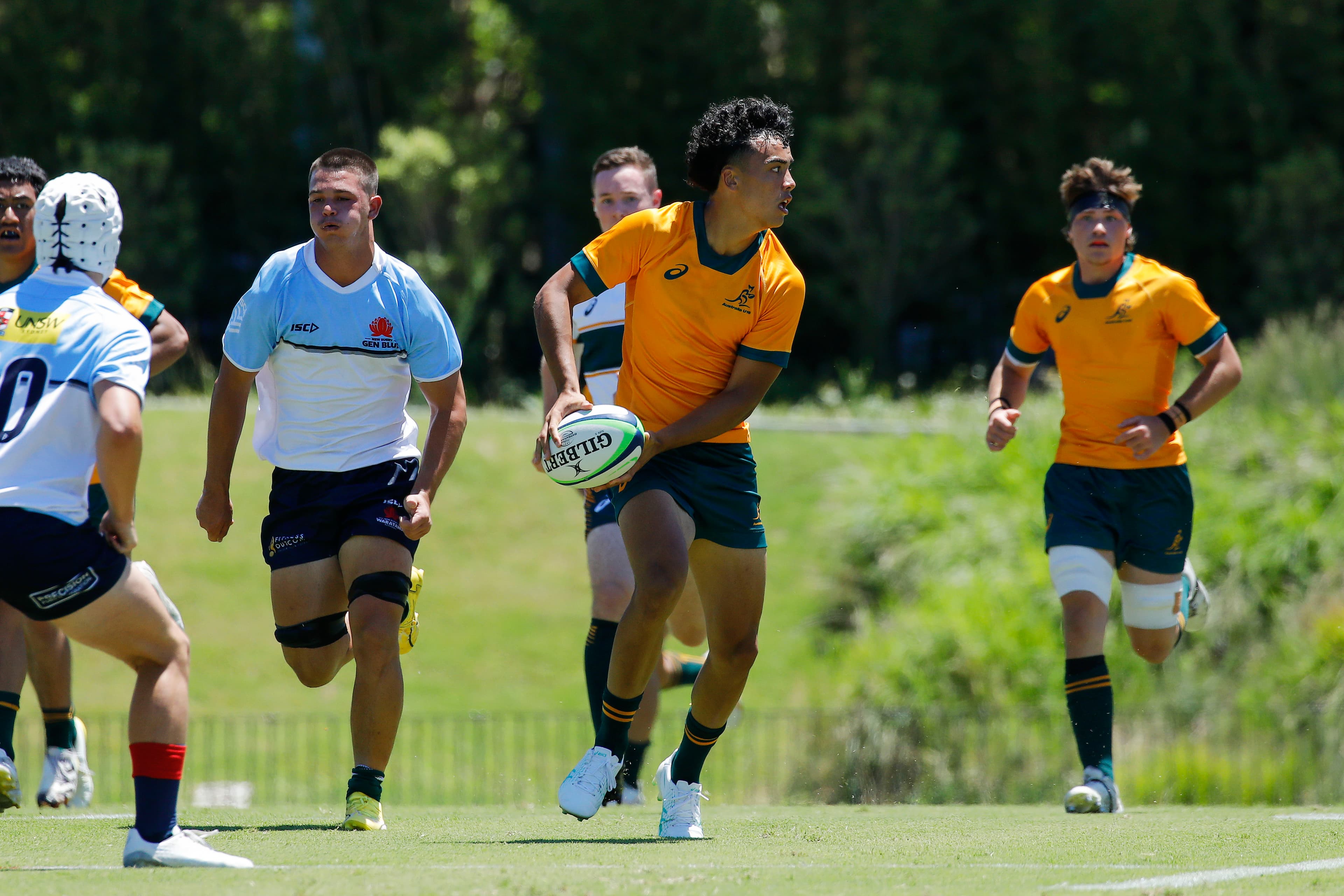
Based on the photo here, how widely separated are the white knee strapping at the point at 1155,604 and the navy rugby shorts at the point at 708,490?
2513 mm

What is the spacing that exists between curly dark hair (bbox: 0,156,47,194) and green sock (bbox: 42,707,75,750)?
2.36 meters

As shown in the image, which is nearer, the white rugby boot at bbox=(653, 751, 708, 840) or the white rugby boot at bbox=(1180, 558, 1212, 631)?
the white rugby boot at bbox=(653, 751, 708, 840)

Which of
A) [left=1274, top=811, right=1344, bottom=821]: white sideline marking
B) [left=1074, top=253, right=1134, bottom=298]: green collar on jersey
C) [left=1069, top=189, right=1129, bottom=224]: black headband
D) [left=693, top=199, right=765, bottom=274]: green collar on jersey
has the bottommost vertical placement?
[left=1274, top=811, right=1344, bottom=821]: white sideline marking

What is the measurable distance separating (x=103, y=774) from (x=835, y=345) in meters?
16.3

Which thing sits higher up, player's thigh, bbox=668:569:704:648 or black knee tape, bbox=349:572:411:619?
black knee tape, bbox=349:572:411:619

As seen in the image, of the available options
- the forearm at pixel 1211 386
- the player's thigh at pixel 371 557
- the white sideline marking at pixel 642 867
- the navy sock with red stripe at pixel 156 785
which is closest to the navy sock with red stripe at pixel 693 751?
the white sideline marking at pixel 642 867

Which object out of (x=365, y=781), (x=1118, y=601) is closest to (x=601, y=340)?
(x=365, y=781)

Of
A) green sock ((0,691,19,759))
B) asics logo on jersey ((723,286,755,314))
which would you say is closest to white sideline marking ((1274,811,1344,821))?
asics logo on jersey ((723,286,755,314))

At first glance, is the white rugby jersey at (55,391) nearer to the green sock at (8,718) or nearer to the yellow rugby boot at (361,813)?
the yellow rugby boot at (361,813)

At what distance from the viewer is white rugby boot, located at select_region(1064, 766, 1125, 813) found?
21.1 feet

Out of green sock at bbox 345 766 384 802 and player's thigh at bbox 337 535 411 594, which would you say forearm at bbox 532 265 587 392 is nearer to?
player's thigh at bbox 337 535 411 594

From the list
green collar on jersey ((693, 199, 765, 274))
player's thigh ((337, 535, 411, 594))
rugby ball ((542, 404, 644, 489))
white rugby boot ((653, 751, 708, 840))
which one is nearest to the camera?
rugby ball ((542, 404, 644, 489))

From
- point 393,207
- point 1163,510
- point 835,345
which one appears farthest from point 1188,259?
point 1163,510

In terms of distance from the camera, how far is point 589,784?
16.3 feet
